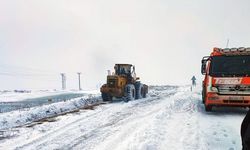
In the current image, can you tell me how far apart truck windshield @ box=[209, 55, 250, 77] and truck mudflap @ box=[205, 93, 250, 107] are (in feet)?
2.75

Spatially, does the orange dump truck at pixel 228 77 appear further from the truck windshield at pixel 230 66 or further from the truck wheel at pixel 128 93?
the truck wheel at pixel 128 93

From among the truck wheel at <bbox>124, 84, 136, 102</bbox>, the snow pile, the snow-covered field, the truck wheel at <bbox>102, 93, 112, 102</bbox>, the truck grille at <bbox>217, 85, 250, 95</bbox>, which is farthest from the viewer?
the truck wheel at <bbox>102, 93, 112, 102</bbox>

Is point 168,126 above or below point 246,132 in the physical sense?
below

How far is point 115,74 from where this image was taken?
75.1 ft

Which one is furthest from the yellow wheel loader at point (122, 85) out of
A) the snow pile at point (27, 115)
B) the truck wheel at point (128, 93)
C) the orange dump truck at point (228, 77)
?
the orange dump truck at point (228, 77)

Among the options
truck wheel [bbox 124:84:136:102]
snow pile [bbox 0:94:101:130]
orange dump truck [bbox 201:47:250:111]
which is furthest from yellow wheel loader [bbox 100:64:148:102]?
orange dump truck [bbox 201:47:250:111]

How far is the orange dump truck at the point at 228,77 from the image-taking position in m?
12.5

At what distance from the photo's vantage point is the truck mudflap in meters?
12.4

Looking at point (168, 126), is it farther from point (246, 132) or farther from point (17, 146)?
point (246, 132)

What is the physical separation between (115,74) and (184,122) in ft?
41.5

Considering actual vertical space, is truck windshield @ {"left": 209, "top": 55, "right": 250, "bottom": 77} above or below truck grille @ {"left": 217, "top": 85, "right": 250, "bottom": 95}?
above

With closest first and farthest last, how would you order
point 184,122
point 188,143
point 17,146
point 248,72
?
1. point 188,143
2. point 17,146
3. point 184,122
4. point 248,72

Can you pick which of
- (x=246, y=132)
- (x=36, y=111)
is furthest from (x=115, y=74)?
(x=246, y=132)

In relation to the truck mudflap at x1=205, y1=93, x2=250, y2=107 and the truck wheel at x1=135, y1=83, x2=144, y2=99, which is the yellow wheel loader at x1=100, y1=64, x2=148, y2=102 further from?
the truck mudflap at x1=205, y1=93, x2=250, y2=107
